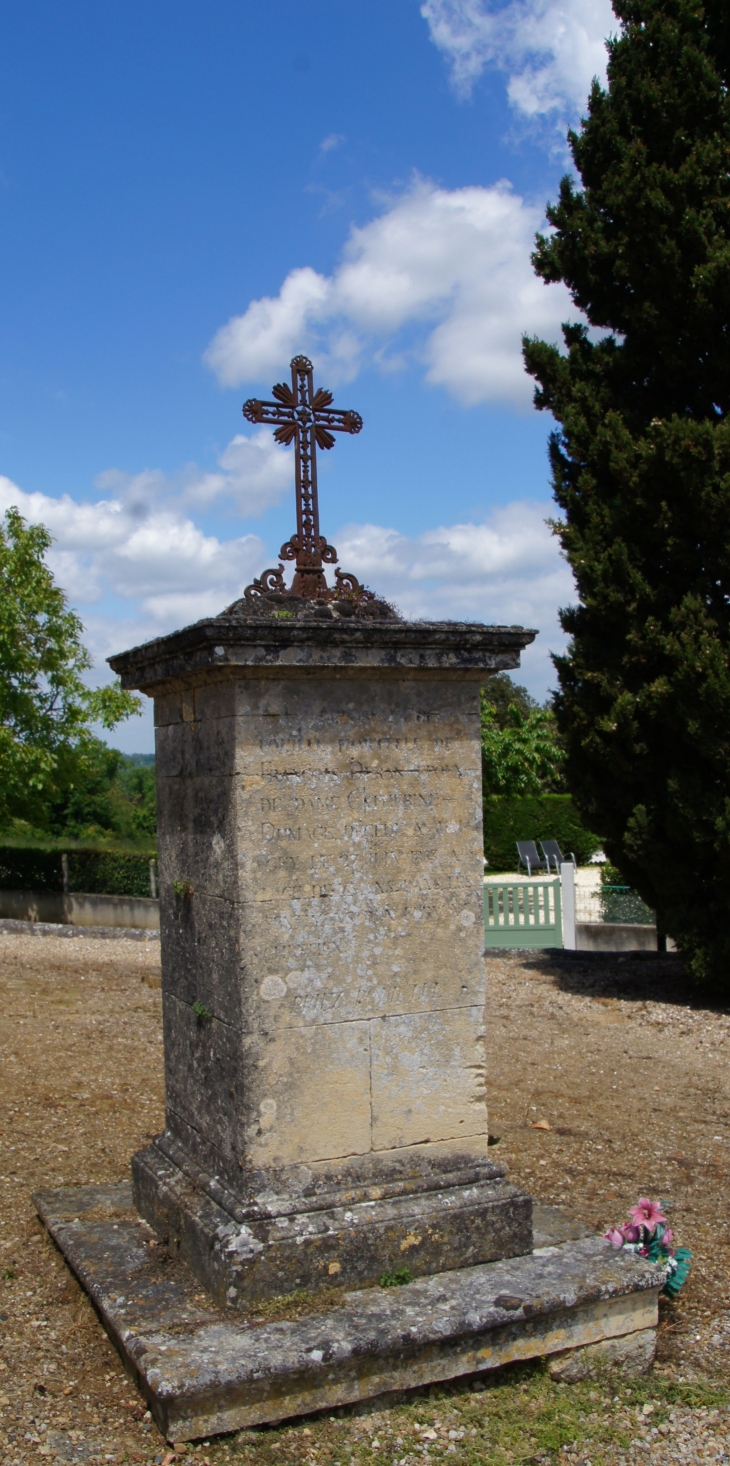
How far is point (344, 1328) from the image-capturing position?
329cm

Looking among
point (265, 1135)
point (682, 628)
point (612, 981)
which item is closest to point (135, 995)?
point (612, 981)

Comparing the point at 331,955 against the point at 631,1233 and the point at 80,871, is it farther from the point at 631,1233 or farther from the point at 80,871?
the point at 80,871

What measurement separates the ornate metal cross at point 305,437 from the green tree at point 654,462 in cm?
522

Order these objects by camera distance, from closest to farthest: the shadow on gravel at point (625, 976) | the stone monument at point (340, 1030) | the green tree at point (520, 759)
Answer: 1. the stone monument at point (340, 1030)
2. the shadow on gravel at point (625, 976)
3. the green tree at point (520, 759)

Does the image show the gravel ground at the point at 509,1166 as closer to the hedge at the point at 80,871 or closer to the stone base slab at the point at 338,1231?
the stone base slab at the point at 338,1231

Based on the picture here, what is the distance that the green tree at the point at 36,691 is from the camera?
49.8 ft

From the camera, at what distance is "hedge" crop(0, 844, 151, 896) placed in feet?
55.6

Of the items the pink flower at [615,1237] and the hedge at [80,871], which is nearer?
the pink flower at [615,1237]

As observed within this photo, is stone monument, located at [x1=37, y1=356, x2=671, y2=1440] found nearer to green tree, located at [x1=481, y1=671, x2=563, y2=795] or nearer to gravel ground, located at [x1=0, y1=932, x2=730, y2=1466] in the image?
gravel ground, located at [x1=0, y1=932, x2=730, y2=1466]

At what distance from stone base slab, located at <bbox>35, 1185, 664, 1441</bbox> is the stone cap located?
6.88 ft

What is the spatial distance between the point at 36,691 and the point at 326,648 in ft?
43.5

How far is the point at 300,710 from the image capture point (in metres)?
3.68

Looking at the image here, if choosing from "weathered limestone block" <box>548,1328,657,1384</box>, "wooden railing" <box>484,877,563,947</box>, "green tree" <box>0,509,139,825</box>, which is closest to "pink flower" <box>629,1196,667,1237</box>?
"weathered limestone block" <box>548,1328,657,1384</box>

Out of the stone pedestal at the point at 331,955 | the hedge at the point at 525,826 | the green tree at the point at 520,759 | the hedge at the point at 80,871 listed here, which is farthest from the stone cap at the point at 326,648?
the green tree at the point at 520,759
